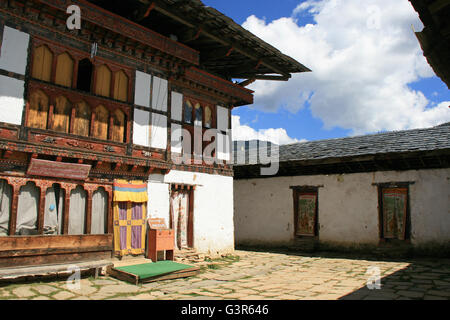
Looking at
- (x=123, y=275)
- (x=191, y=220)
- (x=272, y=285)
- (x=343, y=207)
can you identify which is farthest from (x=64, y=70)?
(x=343, y=207)

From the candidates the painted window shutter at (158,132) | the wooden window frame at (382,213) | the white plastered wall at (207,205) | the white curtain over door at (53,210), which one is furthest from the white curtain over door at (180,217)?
the wooden window frame at (382,213)

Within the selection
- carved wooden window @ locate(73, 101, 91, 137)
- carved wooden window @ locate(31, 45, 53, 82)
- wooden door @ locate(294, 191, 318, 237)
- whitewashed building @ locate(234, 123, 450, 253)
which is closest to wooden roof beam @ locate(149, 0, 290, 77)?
carved wooden window @ locate(31, 45, 53, 82)

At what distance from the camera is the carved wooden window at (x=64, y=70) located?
26.1 ft

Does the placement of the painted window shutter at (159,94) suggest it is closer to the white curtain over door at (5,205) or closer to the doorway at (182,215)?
the doorway at (182,215)

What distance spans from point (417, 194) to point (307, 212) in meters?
4.11

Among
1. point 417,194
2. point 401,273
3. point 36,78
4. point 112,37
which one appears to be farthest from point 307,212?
point 36,78

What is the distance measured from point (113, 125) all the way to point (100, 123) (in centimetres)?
35

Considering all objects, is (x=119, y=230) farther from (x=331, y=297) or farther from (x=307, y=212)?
(x=307, y=212)

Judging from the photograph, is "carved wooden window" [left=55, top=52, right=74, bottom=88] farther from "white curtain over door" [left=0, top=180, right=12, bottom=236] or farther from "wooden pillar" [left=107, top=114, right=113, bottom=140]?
"white curtain over door" [left=0, top=180, right=12, bottom=236]

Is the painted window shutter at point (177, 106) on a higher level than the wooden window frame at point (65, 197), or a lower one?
higher

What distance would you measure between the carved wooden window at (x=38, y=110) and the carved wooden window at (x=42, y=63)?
1.23 ft

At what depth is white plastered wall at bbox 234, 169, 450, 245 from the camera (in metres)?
11.5

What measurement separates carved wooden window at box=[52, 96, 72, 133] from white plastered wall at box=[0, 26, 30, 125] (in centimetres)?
72
